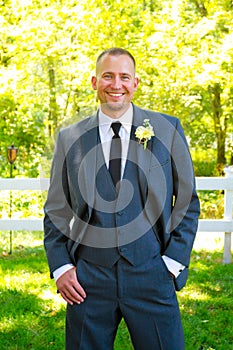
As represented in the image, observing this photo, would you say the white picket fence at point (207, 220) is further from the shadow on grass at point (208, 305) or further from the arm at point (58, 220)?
the arm at point (58, 220)

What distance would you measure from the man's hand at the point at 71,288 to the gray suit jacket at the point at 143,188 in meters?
0.06

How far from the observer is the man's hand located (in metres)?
2.41

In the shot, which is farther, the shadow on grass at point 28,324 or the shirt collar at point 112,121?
the shadow on grass at point 28,324

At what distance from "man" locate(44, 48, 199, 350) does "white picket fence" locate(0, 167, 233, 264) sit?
12.5ft

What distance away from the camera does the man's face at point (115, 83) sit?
2469 mm

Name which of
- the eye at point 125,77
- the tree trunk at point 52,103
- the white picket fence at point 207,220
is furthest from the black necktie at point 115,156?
the tree trunk at point 52,103

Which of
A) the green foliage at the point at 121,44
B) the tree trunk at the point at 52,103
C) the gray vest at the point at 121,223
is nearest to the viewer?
the gray vest at the point at 121,223

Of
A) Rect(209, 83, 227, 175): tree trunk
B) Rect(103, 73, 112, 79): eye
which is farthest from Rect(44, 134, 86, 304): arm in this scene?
Rect(209, 83, 227, 175): tree trunk

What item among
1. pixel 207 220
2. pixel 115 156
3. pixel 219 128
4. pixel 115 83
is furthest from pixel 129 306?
pixel 219 128

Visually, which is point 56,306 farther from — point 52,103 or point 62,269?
point 52,103

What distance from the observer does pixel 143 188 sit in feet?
7.82

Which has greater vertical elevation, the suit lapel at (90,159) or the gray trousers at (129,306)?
the suit lapel at (90,159)

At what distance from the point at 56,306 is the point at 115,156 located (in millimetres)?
2790

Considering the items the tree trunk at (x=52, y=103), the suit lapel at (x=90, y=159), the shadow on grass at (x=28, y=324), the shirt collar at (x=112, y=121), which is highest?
the tree trunk at (x=52, y=103)
